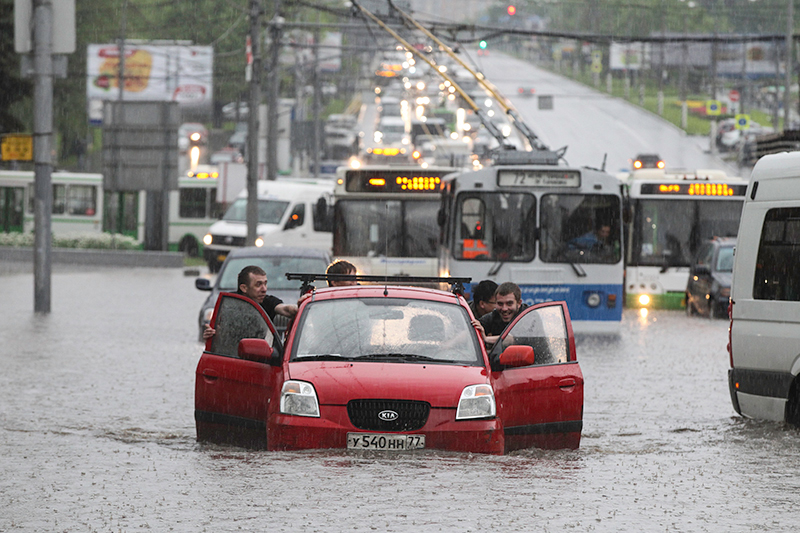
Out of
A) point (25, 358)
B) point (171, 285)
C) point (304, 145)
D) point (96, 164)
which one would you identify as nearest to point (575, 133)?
point (304, 145)

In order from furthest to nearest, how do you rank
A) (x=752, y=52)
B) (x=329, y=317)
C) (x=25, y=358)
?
(x=752, y=52)
(x=25, y=358)
(x=329, y=317)

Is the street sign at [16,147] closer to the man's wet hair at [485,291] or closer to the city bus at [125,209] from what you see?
the man's wet hair at [485,291]

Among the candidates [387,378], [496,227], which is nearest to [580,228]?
[496,227]

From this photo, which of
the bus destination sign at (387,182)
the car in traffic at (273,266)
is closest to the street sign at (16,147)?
the bus destination sign at (387,182)

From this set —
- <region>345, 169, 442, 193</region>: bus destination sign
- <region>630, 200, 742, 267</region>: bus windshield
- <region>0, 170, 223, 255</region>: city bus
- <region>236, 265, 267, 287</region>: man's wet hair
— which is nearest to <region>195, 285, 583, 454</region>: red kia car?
<region>236, 265, 267, 287</region>: man's wet hair

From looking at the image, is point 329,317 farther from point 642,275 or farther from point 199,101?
point 199,101

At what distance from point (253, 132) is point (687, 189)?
10.6m

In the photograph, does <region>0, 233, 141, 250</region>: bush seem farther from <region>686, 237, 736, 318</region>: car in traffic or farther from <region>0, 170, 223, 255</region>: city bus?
<region>686, 237, 736, 318</region>: car in traffic

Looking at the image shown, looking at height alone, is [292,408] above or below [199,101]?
below

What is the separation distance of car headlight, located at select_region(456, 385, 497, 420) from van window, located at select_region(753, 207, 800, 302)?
3315mm

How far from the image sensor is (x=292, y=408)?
9.30m

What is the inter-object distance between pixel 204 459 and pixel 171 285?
81.8 ft

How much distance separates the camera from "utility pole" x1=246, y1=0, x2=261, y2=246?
3319cm

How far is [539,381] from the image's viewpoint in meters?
10.1
